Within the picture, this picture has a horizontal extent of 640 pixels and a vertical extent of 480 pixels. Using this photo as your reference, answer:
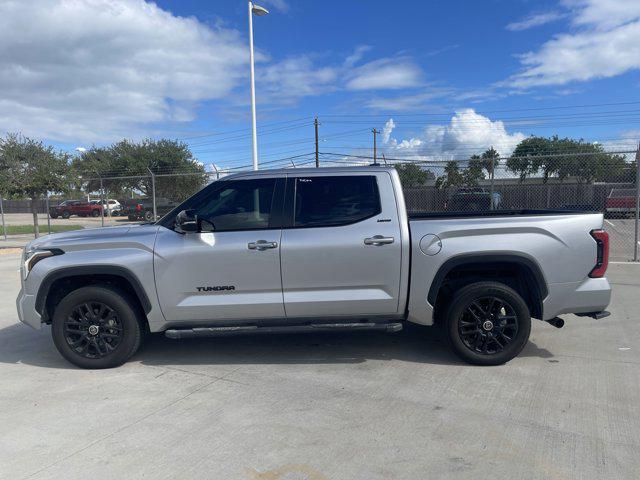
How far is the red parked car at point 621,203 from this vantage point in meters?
18.8

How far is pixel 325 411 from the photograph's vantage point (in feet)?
12.6

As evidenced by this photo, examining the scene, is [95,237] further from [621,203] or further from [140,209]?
[140,209]

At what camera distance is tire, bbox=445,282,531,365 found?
15.3 feet

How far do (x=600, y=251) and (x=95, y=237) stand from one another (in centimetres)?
484

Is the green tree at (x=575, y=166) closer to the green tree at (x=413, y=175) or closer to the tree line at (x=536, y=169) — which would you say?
the tree line at (x=536, y=169)

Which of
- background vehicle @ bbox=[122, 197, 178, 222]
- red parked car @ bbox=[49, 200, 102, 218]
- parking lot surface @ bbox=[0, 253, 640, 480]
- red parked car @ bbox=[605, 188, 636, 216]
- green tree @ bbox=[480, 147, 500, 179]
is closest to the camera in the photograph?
parking lot surface @ bbox=[0, 253, 640, 480]

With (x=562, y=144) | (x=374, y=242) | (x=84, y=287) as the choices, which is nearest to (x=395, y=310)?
(x=374, y=242)

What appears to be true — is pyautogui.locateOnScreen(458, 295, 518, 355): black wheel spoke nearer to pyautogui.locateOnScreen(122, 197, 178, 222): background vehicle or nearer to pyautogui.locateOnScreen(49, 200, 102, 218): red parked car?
pyautogui.locateOnScreen(122, 197, 178, 222): background vehicle

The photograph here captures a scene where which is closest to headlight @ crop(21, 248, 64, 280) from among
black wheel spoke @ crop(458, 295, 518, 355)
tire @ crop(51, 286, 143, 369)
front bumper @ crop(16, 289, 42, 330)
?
front bumper @ crop(16, 289, 42, 330)

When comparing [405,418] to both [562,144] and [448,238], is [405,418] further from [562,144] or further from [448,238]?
[562,144]

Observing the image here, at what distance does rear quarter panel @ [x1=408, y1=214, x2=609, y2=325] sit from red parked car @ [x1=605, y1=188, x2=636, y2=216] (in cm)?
1643

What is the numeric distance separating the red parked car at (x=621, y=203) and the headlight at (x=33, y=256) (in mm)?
19458

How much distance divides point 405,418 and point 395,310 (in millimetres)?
1233

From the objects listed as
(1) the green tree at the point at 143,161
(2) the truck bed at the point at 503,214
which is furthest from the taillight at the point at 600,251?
(1) the green tree at the point at 143,161
